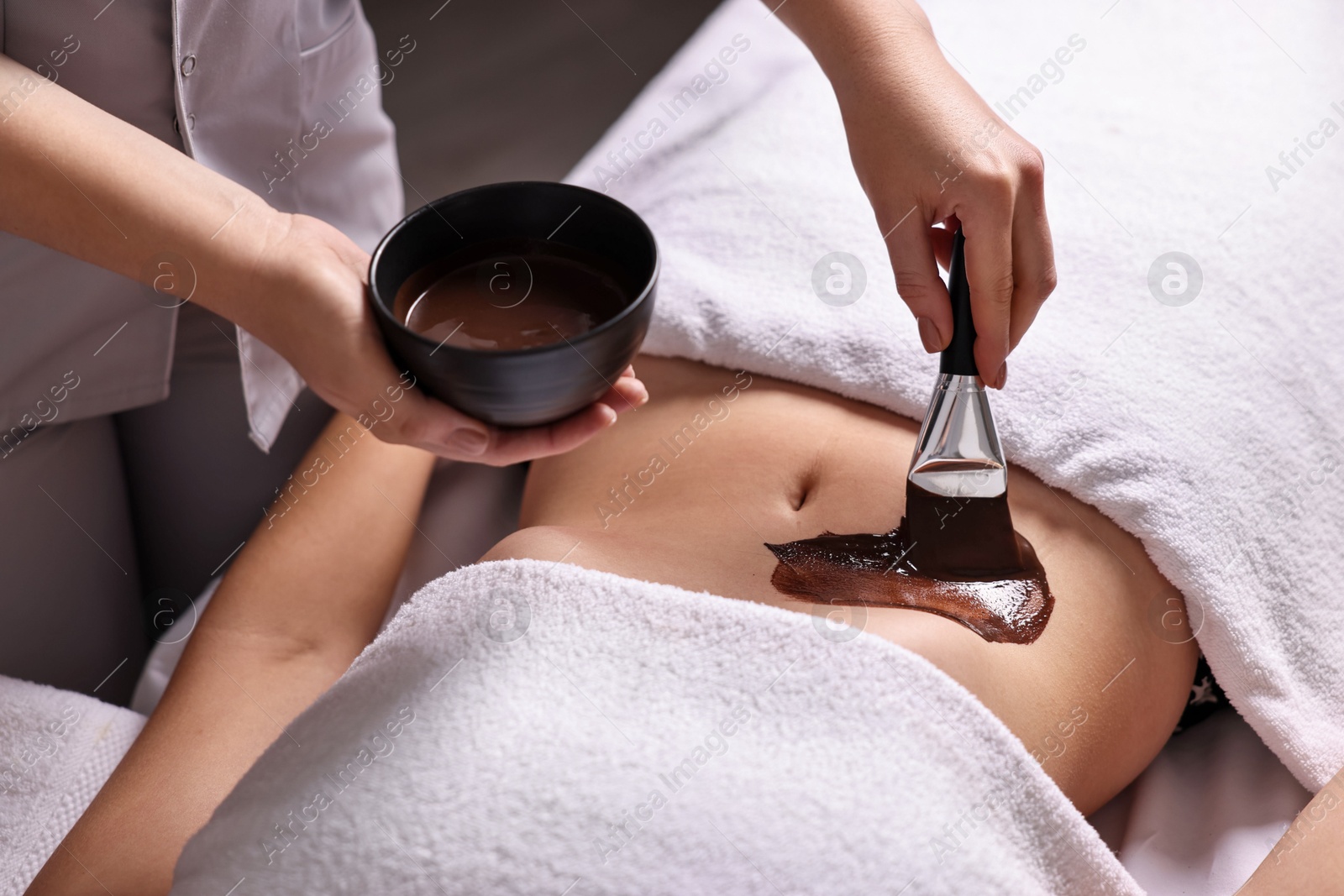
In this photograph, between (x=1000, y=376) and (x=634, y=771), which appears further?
(x=1000, y=376)

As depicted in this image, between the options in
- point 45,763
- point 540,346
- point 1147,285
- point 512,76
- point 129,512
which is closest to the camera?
point 540,346

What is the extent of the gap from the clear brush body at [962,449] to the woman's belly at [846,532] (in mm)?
48

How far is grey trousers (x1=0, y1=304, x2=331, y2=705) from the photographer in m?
0.99

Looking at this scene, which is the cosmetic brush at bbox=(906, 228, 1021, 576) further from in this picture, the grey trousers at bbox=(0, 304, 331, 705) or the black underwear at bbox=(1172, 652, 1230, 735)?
the grey trousers at bbox=(0, 304, 331, 705)

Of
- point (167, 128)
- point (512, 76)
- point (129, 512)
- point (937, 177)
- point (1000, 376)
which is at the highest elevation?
point (937, 177)

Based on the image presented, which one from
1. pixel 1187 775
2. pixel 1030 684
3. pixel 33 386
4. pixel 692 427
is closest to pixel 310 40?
pixel 33 386

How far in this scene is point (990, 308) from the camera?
2.46ft

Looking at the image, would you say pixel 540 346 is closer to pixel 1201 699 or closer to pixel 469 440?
pixel 469 440

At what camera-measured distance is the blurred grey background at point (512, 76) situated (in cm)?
215

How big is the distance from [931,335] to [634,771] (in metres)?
0.43

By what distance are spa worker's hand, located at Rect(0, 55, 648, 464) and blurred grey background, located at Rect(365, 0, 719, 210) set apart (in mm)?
1418

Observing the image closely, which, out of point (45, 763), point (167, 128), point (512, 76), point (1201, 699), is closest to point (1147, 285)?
point (1201, 699)

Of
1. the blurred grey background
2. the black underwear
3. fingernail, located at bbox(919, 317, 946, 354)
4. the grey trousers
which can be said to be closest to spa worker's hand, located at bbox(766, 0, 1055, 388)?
fingernail, located at bbox(919, 317, 946, 354)

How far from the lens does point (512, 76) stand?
2277mm
